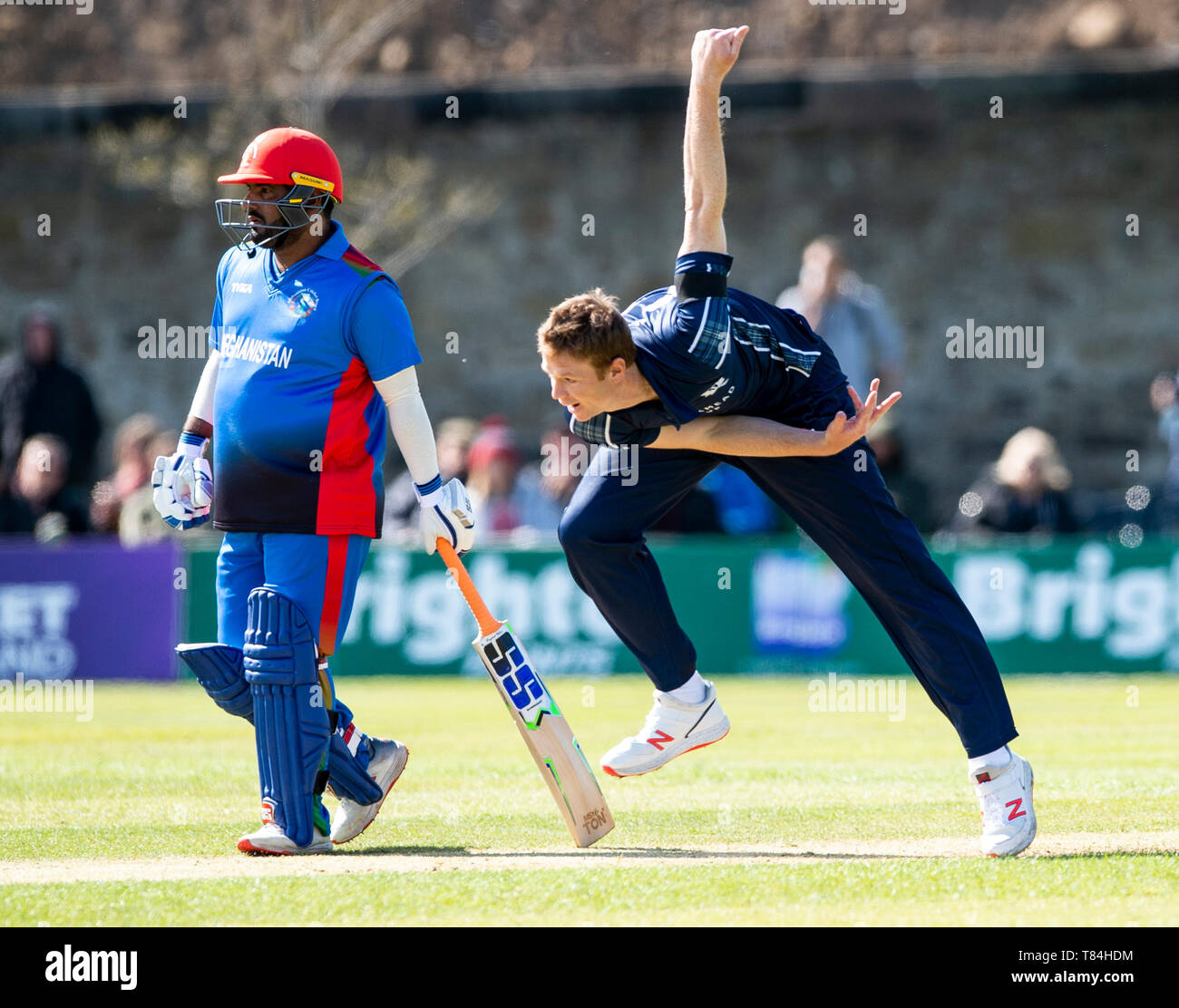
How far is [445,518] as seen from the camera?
6445 millimetres

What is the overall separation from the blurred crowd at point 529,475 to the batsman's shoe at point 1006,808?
7.47 m

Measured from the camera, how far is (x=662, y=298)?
6359 millimetres

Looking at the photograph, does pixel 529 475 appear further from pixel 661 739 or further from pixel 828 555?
pixel 828 555

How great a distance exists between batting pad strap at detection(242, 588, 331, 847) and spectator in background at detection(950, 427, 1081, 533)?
29.7 ft

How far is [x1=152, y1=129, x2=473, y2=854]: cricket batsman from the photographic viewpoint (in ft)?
20.5

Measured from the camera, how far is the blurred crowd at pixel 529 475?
1394 cm

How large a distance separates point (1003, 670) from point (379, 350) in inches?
344

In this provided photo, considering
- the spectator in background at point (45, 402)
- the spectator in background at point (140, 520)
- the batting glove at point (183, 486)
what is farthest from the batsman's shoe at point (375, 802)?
the spectator in background at point (45, 402)

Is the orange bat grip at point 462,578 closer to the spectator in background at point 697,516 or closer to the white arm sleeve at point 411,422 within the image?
the white arm sleeve at point 411,422

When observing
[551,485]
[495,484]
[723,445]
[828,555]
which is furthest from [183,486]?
[551,485]

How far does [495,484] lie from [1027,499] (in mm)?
4198
